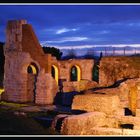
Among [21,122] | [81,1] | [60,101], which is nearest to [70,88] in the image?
[60,101]

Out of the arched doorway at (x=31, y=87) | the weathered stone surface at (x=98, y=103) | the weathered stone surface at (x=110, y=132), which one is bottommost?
the weathered stone surface at (x=110, y=132)

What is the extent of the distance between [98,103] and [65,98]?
6832 millimetres

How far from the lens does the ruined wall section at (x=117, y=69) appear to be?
2598cm

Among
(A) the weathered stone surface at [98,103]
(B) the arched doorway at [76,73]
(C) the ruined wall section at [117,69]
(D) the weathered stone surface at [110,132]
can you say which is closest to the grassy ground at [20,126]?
(D) the weathered stone surface at [110,132]

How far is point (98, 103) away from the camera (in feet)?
59.3

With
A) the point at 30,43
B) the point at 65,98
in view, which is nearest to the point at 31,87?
the point at 65,98

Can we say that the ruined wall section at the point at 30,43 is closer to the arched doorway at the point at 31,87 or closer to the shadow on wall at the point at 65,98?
the arched doorway at the point at 31,87

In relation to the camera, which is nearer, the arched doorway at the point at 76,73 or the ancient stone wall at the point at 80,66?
the ancient stone wall at the point at 80,66

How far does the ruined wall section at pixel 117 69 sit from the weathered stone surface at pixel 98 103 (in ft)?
25.5

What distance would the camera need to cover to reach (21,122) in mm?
16016

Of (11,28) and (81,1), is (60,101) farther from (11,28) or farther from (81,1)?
(81,1)

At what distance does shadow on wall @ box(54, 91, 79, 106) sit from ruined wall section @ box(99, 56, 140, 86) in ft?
9.54

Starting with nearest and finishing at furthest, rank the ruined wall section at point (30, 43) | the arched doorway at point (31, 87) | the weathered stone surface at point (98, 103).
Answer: the weathered stone surface at point (98, 103) < the arched doorway at point (31, 87) < the ruined wall section at point (30, 43)

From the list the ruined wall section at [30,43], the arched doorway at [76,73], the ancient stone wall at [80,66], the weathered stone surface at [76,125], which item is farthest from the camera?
the arched doorway at [76,73]
